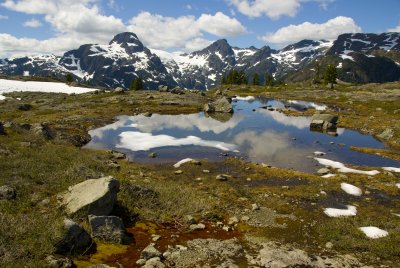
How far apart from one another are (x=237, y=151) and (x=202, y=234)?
28051mm

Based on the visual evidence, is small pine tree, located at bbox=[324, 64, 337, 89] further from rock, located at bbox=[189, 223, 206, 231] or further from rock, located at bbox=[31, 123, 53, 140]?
rock, located at bbox=[189, 223, 206, 231]

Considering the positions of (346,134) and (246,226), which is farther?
(346,134)

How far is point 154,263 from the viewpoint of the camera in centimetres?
1648

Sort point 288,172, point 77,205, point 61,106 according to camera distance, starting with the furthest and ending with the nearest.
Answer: point 61,106
point 288,172
point 77,205

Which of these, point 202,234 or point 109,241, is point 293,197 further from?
point 109,241

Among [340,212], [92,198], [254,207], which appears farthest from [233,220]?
[92,198]

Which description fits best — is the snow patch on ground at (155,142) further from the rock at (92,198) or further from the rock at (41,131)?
the rock at (92,198)

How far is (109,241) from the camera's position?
727 inches

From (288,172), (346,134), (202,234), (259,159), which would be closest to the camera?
(202,234)

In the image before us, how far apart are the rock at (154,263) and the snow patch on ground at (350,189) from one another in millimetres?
21205

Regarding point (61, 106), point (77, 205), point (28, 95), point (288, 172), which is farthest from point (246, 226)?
point (28, 95)

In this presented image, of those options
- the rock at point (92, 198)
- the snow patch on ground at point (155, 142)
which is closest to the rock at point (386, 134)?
the snow patch on ground at point (155, 142)

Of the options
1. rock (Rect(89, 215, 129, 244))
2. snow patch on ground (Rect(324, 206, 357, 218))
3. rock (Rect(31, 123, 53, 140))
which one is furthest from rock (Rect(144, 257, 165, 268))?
rock (Rect(31, 123, 53, 140))

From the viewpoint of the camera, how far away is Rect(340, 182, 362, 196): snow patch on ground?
31.7m
